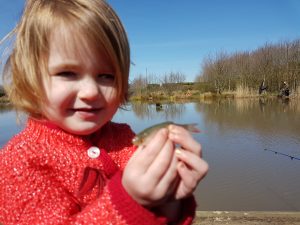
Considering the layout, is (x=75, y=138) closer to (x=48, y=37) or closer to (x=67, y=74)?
(x=67, y=74)

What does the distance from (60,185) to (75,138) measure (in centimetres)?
22

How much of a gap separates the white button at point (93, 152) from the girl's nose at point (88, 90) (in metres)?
0.24

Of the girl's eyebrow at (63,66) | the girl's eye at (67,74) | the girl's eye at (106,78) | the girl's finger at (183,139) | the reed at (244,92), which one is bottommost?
the reed at (244,92)

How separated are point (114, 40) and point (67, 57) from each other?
0.22 meters

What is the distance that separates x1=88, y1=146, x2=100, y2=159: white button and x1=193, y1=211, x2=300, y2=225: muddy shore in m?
4.37

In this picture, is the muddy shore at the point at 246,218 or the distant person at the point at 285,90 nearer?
the muddy shore at the point at 246,218

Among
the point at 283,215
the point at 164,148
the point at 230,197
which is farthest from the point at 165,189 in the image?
the point at 230,197

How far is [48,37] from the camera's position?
4.66 feet

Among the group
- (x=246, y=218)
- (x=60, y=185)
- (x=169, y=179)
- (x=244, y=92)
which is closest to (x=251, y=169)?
(x=246, y=218)

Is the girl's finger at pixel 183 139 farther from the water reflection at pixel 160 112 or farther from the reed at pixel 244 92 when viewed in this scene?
the reed at pixel 244 92

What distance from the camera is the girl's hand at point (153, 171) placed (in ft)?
3.76

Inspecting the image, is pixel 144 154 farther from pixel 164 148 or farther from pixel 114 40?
pixel 114 40

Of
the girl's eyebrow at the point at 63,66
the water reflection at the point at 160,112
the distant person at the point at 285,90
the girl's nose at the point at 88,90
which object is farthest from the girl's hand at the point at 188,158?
the distant person at the point at 285,90

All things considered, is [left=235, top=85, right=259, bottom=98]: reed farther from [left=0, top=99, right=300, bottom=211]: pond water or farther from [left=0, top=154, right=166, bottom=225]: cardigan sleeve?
[left=0, top=154, right=166, bottom=225]: cardigan sleeve
